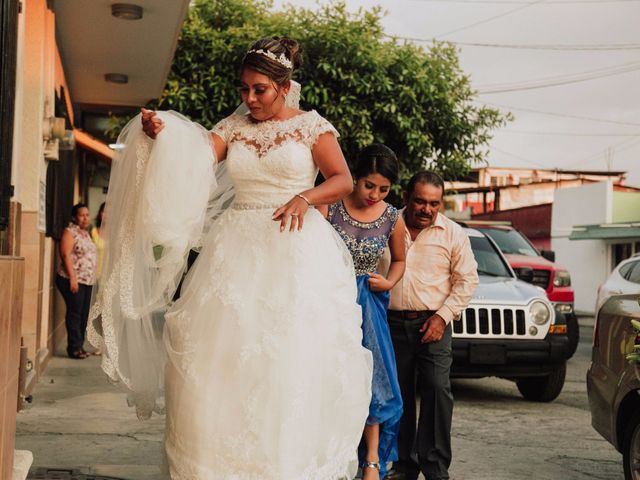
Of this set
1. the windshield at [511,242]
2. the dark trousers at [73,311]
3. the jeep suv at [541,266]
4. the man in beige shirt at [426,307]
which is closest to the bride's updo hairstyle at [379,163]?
the man in beige shirt at [426,307]

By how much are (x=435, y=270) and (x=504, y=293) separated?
4.24 meters

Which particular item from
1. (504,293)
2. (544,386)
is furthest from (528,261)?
(504,293)

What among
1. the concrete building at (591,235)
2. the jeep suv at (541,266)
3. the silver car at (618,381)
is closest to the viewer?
the silver car at (618,381)

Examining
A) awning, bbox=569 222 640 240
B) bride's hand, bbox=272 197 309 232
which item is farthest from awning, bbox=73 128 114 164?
awning, bbox=569 222 640 240

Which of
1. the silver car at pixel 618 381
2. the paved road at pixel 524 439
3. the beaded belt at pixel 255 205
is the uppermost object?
the beaded belt at pixel 255 205

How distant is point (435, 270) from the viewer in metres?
6.41

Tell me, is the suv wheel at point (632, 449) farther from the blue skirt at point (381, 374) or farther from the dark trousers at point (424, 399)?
the blue skirt at point (381, 374)

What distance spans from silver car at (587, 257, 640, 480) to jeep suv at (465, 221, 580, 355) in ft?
22.5

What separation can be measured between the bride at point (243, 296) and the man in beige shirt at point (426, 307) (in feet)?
4.01

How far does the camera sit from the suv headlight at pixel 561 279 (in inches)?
599

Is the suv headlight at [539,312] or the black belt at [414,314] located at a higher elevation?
the black belt at [414,314]

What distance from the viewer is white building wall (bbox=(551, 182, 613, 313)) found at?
112 feet

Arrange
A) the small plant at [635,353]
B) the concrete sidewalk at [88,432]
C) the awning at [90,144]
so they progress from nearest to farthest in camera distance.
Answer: the small plant at [635,353] → the concrete sidewalk at [88,432] → the awning at [90,144]

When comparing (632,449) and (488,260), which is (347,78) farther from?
(632,449)
